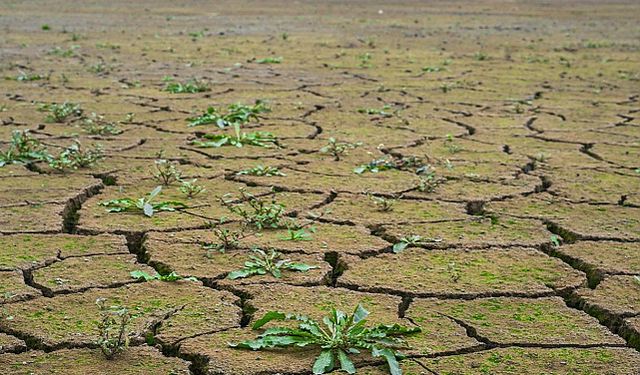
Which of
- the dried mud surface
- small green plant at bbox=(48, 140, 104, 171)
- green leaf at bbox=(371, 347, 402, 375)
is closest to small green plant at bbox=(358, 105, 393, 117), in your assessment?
the dried mud surface

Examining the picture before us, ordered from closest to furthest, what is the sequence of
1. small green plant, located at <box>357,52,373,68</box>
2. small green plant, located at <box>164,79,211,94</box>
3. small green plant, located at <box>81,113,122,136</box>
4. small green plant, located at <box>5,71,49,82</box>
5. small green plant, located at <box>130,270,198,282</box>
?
small green plant, located at <box>130,270,198,282</box>, small green plant, located at <box>81,113,122,136</box>, small green plant, located at <box>164,79,211,94</box>, small green plant, located at <box>5,71,49,82</box>, small green plant, located at <box>357,52,373,68</box>

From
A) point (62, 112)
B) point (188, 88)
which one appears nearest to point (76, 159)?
point (62, 112)

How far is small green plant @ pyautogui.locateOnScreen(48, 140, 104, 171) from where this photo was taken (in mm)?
4363

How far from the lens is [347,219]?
12.3ft

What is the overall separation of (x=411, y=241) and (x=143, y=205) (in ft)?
3.34

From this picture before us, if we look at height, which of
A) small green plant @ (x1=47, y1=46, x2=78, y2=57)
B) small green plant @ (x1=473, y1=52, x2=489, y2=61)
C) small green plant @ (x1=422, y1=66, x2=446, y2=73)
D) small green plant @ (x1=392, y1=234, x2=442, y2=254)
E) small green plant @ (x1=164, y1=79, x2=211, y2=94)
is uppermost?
small green plant @ (x1=392, y1=234, x2=442, y2=254)

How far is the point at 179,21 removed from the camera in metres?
15.4

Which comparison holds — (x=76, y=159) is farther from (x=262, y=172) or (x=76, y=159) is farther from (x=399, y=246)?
(x=399, y=246)

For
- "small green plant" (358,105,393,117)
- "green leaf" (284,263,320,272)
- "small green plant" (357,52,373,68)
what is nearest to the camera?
"green leaf" (284,263,320,272)

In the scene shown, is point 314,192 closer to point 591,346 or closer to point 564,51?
point 591,346

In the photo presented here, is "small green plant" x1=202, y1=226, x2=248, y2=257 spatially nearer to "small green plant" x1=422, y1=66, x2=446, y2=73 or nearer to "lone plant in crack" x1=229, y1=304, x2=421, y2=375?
"lone plant in crack" x1=229, y1=304, x2=421, y2=375

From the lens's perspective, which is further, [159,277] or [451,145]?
[451,145]

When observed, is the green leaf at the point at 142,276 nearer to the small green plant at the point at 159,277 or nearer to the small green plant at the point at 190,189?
the small green plant at the point at 159,277

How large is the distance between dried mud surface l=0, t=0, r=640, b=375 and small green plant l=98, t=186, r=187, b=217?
0.05 metres
